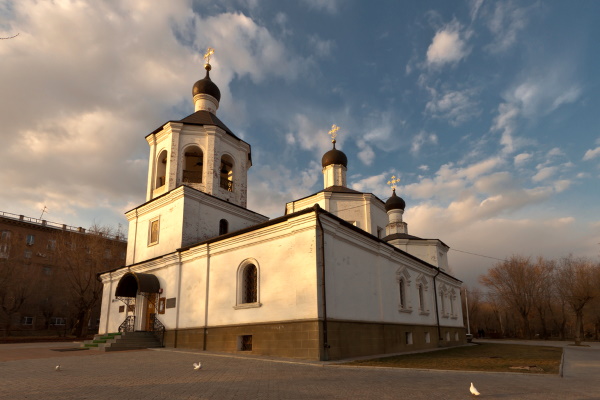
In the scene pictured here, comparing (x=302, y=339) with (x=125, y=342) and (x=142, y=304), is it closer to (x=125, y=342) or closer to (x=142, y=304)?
(x=125, y=342)

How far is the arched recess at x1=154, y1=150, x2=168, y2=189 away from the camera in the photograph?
2131cm

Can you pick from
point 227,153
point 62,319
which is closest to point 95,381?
point 227,153

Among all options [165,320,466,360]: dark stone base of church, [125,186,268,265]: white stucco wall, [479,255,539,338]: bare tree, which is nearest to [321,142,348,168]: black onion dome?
[125,186,268,265]: white stucco wall

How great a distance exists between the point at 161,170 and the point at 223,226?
4765 mm

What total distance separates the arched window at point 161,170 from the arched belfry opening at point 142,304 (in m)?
5.10

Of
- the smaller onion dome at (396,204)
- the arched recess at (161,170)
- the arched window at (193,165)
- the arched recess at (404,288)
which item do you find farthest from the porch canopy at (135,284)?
the smaller onion dome at (396,204)

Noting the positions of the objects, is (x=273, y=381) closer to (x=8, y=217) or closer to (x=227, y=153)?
(x=227, y=153)

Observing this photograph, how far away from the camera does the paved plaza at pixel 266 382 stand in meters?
6.84

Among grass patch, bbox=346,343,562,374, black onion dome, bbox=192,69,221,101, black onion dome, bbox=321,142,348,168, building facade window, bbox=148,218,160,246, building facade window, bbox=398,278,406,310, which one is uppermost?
black onion dome, bbox=192,69,221,101

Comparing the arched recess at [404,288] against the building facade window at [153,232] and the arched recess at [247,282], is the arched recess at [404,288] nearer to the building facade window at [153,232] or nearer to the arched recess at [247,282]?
the arched recess at [247,282]

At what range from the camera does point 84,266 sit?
3244 centimetres

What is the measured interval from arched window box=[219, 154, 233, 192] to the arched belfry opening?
5869 millimetres

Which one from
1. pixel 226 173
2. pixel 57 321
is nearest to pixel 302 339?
pixel 226 173

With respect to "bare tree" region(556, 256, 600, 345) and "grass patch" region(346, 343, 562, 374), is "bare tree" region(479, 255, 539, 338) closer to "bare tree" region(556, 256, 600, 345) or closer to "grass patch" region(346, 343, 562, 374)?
"bare tree" region(556, 256, 600, 345)
